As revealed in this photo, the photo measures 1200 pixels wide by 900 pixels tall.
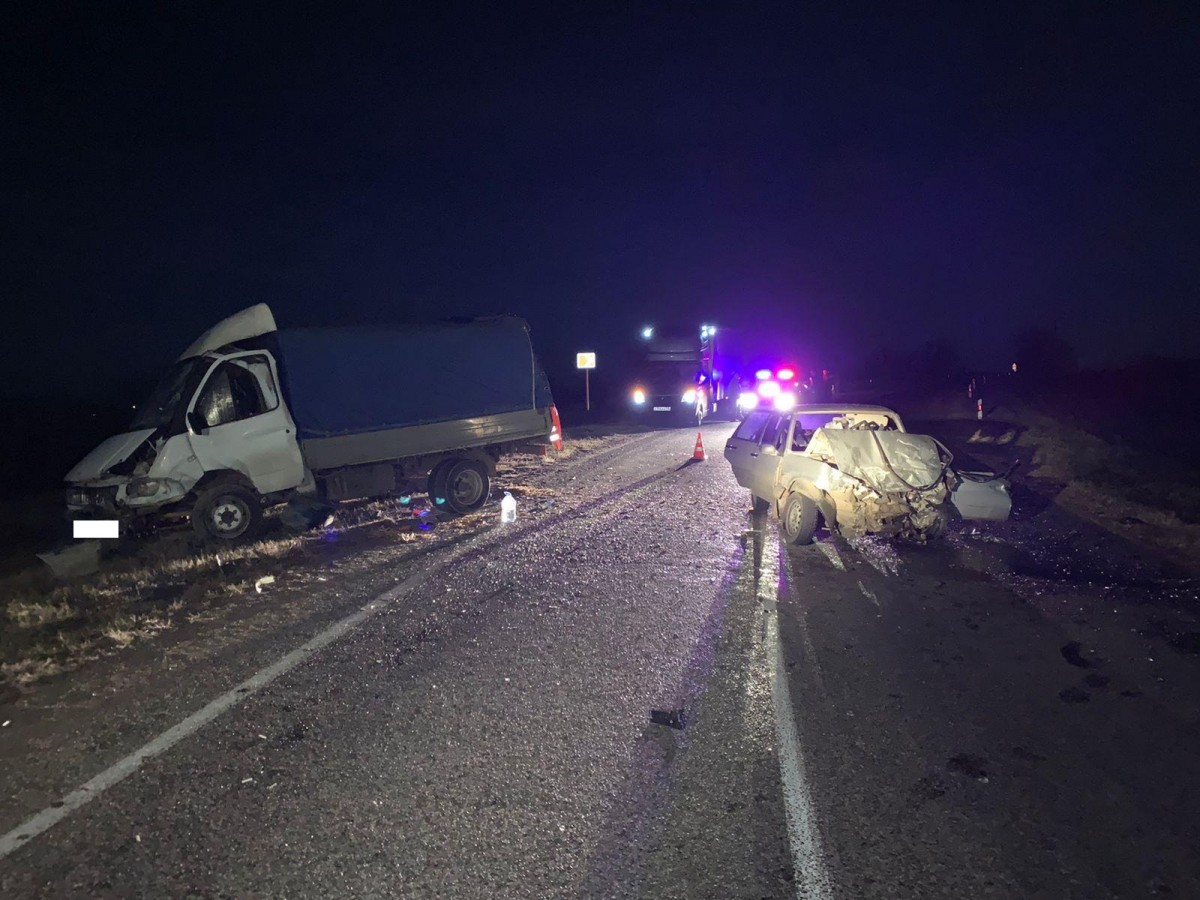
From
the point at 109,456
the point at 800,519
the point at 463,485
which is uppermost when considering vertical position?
the point at 109,456

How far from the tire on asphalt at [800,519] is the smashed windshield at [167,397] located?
24.1ft

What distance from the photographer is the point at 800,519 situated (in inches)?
317

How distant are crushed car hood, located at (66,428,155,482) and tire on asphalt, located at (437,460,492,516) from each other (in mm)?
3637

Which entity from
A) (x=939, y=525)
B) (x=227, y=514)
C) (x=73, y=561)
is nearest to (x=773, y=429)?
(x=939, y=525)

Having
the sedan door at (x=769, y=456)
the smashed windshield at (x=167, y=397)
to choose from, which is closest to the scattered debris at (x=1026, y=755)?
the sedan door at (x=769, y=456)

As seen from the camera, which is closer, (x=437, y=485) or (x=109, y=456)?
(x=109, y=456)

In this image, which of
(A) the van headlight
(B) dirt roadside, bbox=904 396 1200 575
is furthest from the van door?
(B) dirt roadside, bbox=904 396 1200 575

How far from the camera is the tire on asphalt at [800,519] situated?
26.1 ft

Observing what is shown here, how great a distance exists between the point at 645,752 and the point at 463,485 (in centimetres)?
704

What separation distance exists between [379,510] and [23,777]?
6925mm

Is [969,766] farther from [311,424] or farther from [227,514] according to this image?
[227,514]

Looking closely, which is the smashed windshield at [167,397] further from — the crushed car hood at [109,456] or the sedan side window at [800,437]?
the sedan side window at [800,437]

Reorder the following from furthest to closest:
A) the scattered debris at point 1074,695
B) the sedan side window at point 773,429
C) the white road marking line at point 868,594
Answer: the sedan side window at point 773,429
the white road marking line at point 868,594
the scattered debris at point 1074,695

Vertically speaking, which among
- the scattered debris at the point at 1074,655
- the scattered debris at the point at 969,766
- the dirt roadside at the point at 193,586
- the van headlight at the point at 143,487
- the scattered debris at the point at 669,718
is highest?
the van headlight at the point at 143,487
